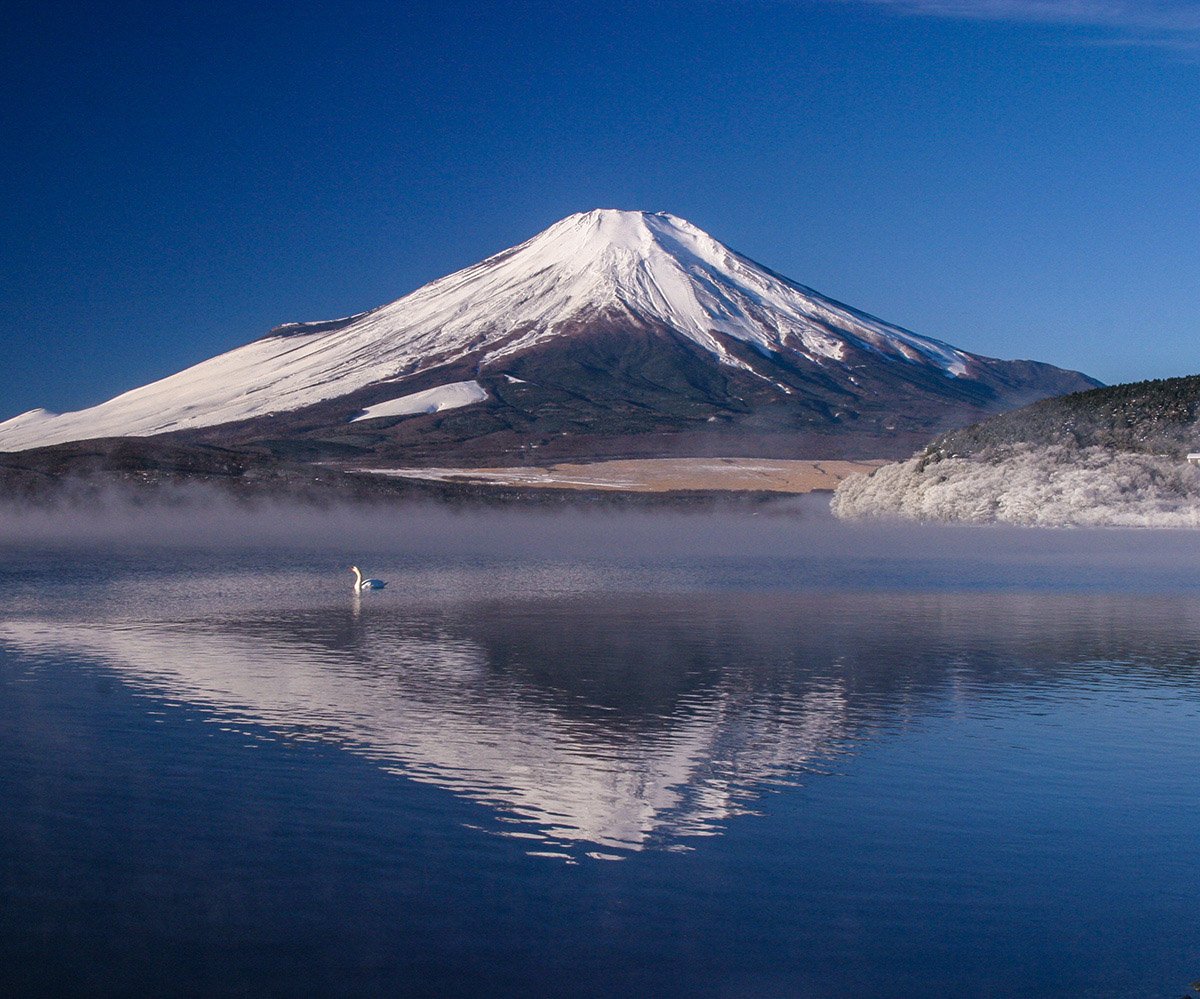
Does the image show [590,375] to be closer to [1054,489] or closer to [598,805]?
[1054,489]

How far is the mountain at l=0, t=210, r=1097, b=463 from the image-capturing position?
12812cm

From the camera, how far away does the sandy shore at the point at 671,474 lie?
92.6m

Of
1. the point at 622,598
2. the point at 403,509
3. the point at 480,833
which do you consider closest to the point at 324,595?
the point at 622,598

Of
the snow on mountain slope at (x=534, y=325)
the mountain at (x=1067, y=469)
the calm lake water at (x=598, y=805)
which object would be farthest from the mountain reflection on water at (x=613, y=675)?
the snow on mountain slope at (x=534, y=325)

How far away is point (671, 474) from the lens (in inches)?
3920

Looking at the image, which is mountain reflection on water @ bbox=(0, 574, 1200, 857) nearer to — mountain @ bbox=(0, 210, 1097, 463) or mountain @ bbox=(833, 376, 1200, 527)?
mountain @ bbox=(833, 376, 1200, 527)

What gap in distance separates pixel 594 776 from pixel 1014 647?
9204 millimetres

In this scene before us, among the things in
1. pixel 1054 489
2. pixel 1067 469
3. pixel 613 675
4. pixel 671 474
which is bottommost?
pixel 613 675

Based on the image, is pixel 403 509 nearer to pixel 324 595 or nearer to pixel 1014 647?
pixel 324 595

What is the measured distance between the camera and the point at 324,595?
82.0ft

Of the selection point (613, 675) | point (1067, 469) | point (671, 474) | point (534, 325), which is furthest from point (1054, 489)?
point (534, 325)

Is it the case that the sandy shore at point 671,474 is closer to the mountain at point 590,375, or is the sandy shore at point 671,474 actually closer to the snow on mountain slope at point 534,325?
the mountain at point 590,375

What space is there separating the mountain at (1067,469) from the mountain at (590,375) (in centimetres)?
4628

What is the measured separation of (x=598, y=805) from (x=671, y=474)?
9036 cm
